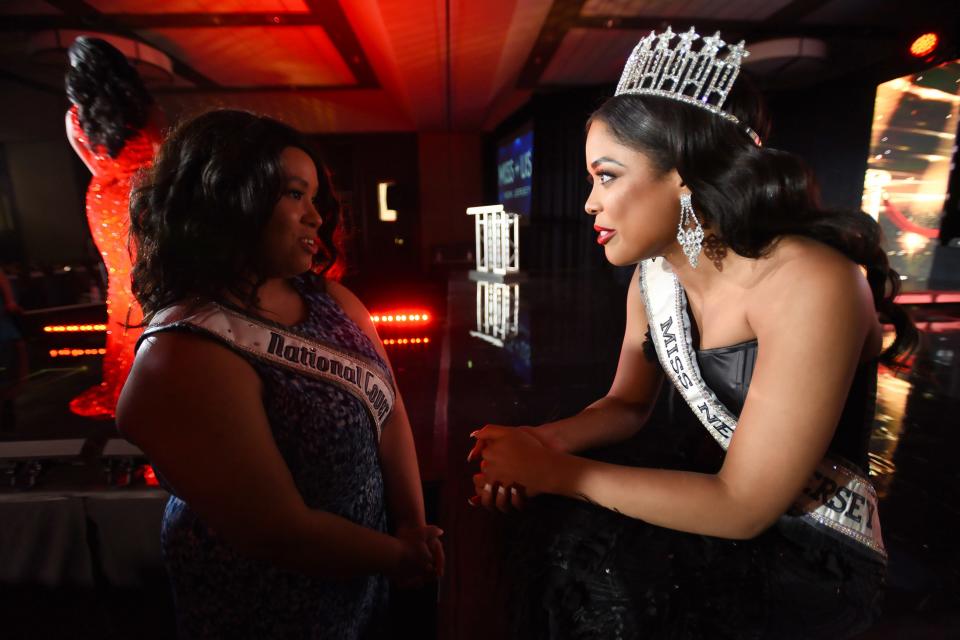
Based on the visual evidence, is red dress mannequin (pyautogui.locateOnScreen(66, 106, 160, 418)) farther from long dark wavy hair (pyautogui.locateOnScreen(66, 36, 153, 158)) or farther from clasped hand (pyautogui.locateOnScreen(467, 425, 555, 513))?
clasped hand (pyautogui.locateOnScreen(467, 425, 555, 513))

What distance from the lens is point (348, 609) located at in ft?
2.82

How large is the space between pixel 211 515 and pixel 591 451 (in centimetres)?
67

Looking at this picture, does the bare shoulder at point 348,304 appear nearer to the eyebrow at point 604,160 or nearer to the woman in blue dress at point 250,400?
the woman in blue dress at point 250,400

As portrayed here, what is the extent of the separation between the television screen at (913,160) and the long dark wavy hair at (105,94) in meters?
7.50

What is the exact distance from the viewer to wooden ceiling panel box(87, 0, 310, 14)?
179 inches

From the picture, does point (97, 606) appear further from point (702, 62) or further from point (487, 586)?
point (702, 62)

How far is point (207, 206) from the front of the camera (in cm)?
71

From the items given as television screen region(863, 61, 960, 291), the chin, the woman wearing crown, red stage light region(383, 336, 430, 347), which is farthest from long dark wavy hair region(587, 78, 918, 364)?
television screen region(863, 61, 960, 291)

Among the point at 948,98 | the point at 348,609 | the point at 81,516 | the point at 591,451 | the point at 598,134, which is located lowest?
the point at 81,516

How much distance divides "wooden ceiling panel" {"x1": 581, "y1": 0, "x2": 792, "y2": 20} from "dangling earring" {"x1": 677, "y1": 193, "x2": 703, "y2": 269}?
463 centimetres

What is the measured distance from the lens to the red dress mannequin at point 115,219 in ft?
5.79

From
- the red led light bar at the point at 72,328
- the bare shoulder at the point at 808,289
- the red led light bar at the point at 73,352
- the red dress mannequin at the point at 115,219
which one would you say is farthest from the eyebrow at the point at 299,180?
the red led light bar at the point at 72,328

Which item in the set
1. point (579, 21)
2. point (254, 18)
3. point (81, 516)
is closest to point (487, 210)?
point (579, 21)

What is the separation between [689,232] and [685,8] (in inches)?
199
